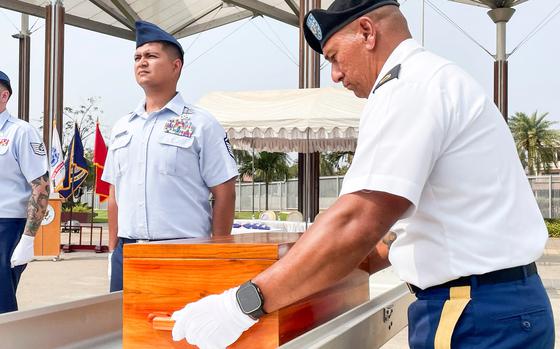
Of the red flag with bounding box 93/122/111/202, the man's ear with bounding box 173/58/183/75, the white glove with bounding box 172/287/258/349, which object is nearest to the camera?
the white glove with bounding box 172/287/258/349

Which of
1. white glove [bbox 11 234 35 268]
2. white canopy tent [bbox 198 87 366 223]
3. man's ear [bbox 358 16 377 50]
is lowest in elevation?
white glove [bbox 11 234 35 268]

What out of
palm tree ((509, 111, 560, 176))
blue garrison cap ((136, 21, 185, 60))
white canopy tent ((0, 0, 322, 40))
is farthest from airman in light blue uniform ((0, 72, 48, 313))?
palm tree ((509, 111, 560, 176))

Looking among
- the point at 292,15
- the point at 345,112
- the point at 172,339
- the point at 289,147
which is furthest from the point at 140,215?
the point at 292,15

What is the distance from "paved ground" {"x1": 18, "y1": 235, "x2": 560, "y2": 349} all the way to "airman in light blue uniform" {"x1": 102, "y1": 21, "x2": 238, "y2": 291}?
8.83ft

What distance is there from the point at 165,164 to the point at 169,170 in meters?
0.03

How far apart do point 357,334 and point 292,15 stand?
16.4 m

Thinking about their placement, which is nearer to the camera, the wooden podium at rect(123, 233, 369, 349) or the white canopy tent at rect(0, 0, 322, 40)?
the wooden podium at rect(123, 233, 369, 349)

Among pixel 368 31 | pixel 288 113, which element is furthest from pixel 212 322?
pixel 288 113

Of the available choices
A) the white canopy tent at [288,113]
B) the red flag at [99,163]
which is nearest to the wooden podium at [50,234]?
the red flag at [99,163]

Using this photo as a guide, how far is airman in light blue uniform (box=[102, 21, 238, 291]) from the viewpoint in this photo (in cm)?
248

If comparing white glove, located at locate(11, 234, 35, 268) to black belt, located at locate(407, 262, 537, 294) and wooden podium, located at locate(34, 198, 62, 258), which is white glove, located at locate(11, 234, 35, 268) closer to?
black belt, located at locate(407, 262, 537, 294)

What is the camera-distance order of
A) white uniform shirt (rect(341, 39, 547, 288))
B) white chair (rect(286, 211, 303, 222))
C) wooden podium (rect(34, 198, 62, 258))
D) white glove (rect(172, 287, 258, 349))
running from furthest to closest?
1. wooden podium (rect(34, 198, 62, 258))
2. white chair (rect(286, 211, 303, 222))
3. white glove (rect(172, 287, 258, 349))
4. white uniform shirt (rect(341, 39, 547, 288))

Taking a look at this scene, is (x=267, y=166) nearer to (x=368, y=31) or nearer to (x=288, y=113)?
(x=288, y=113)

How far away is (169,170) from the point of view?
8.17 ft
